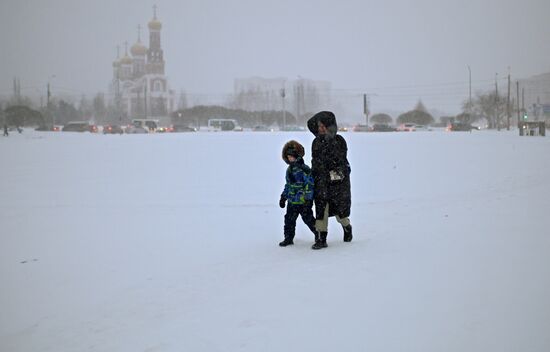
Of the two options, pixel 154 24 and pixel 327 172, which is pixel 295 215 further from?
pixel 154 24

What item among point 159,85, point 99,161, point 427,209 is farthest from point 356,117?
point 427,209

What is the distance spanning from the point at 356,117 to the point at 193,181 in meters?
109

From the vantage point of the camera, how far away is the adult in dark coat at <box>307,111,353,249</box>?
22.6ft

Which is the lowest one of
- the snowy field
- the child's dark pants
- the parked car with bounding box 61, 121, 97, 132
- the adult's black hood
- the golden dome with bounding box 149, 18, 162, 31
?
the snowy field

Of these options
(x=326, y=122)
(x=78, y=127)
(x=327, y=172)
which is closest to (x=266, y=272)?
(x=327, y=172)

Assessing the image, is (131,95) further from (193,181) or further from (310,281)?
(310,281)

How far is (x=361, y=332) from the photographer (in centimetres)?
404

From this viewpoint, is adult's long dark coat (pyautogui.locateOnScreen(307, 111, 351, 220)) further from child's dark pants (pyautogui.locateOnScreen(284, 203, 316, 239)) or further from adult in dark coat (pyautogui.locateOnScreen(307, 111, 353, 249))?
child's dark pants (pyautogui.locateOnScreen(284, 203, 316, 239))

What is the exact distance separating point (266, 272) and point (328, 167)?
6.09ft

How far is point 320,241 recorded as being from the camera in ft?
22.5

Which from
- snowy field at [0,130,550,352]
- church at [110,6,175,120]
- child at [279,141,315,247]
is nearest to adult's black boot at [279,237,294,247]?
snowy field at [0,130,550,352]

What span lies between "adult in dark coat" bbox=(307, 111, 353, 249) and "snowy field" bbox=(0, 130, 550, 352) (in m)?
0.47

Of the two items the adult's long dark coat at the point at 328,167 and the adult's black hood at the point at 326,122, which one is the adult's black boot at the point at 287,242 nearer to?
the adult's long dark coat at the point at 328,167

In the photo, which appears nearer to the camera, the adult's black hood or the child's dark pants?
the adult's black hood
